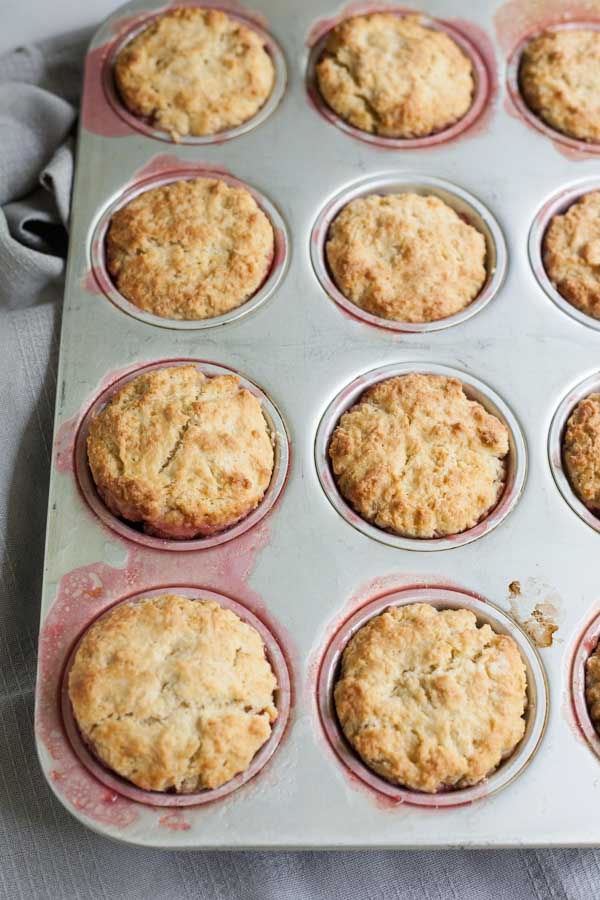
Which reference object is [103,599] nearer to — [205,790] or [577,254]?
[205,790]

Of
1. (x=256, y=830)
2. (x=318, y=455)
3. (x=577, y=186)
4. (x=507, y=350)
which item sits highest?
Result: (x=577, y=186)

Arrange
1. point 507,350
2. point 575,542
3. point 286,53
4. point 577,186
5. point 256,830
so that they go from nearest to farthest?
point 256,830, point 575,542, point 507,350, point 577,186, point 286,53

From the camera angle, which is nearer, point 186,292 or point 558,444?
point 558,444

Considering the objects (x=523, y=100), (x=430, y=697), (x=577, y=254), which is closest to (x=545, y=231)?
(x=577, y=254)

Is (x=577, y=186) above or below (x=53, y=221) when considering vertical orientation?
above

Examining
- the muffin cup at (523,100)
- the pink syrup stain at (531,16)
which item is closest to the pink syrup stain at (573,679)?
the muffin cup at (523,100)

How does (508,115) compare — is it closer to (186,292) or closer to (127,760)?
(186,292)

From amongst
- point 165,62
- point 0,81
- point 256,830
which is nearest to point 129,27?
point 165,62
